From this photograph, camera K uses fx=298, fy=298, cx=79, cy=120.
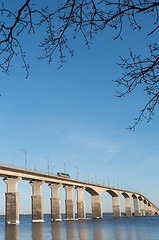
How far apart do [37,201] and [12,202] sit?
12239 mm

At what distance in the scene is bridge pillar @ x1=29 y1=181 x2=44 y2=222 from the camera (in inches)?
2913

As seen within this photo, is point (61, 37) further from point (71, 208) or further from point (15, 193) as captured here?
point (71, 208)

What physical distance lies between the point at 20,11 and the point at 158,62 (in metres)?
2.80

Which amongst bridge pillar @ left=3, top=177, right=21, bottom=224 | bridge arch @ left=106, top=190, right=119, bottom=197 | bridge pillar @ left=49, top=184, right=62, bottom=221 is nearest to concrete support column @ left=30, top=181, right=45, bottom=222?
bridge pillar @ left=49, top=184, right=62, bottom=221

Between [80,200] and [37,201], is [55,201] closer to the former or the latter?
[37,201]

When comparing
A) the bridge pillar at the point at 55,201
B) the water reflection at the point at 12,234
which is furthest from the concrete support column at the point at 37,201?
the water reflection at the point at 12,234

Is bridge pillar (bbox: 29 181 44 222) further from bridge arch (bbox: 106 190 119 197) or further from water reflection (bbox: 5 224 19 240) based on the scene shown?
bridge arch (bbox: 106 190 119 197)

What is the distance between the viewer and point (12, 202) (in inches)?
2473

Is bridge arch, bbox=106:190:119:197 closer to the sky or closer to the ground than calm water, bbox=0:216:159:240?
closer to the sky

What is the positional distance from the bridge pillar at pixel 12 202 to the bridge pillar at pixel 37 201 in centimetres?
1110

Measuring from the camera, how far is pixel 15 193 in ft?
208

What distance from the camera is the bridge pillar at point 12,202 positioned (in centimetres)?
6259

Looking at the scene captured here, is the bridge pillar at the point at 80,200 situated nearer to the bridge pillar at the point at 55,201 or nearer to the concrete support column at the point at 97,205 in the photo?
the concrete support column at the point at 97,205

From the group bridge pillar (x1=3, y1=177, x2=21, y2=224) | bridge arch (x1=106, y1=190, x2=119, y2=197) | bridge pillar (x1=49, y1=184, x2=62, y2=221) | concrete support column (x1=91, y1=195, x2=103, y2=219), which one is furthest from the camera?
bridge arch (x1=106, y1=190, x2=119, y2=197)
